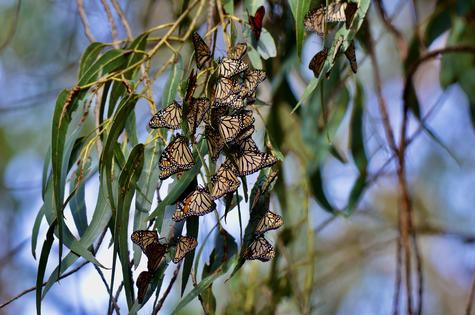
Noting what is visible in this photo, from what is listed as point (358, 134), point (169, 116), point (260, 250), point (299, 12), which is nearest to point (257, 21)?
point (299, 12)

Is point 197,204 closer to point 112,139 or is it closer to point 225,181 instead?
point 225,181

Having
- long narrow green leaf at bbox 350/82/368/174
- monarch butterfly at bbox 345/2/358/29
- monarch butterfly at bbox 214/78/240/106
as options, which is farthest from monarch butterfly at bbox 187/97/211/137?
long narrow green leaf at bbox 350/82/368/174

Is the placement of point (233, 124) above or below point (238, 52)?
below

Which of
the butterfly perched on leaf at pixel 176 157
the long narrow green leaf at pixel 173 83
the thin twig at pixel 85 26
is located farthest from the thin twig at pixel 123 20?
the butterfly perched on leaf at pixel 176 157

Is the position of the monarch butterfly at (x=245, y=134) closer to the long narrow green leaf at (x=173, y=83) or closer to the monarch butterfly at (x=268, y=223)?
the monarch butterfly at (x=268, y=223)

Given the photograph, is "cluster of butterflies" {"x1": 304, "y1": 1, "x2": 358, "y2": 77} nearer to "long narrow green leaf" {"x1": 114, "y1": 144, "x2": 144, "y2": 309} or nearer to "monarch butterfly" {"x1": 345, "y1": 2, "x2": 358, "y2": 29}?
"monarch butterfly" {"x1": 345, "y1": 2, "x2": 358, "y2": 29}

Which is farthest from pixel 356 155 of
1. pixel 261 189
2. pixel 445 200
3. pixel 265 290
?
pixel 445 200

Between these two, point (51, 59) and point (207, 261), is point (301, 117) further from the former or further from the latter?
point (51, 59)
